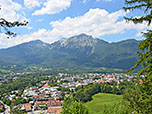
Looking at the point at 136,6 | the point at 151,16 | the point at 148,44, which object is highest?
the point at 136,6

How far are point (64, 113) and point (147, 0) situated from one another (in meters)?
11.5

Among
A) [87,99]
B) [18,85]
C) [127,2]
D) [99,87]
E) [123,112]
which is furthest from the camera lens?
[18,85]

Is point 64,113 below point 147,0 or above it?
below

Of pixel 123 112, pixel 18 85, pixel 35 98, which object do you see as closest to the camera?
pixel 123 112

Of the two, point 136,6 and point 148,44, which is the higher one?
point 136,6

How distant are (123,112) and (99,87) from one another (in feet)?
181

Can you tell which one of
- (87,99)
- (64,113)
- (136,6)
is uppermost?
(136,6)

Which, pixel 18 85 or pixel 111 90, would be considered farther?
pixel 18 85

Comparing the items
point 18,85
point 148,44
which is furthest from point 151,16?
point 18,85

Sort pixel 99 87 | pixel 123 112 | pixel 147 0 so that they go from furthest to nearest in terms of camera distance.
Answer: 1. pixel 99 87
2. pixel 123 112
3. pixel 147 0

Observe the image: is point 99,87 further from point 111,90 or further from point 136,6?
point 136,6

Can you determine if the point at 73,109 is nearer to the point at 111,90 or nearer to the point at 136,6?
the point at 136,6

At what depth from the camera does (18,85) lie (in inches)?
3305

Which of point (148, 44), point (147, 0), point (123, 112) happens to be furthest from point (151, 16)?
point (123, 112)
